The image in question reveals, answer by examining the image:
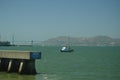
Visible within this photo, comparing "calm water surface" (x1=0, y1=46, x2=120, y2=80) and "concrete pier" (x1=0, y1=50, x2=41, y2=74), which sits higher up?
"concrete pier" (x1=0, y1=50, x2=41, y2=74)

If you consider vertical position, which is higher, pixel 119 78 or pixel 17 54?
pixel 17 54

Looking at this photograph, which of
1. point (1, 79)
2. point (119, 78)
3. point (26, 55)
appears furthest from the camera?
point (119, 78)

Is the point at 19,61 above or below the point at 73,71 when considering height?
above

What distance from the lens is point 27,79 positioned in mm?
35406

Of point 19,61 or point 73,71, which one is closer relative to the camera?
point 19,61

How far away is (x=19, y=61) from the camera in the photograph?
39.2 m

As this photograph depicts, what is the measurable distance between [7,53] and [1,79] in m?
5.12

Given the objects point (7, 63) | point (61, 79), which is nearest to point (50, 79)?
point (61, 79)

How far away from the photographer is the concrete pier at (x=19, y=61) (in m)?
37.7

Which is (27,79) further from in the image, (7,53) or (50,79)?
(7,53)

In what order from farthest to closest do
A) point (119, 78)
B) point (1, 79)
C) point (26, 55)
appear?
point (119, 78), point (26, 55), point (1, 79)

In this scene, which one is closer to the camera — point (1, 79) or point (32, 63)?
point (1, 79)

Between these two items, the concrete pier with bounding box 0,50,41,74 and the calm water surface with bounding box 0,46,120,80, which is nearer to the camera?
the concrete pier with bounding box 0,50,41,74

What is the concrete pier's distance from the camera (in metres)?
37.7
